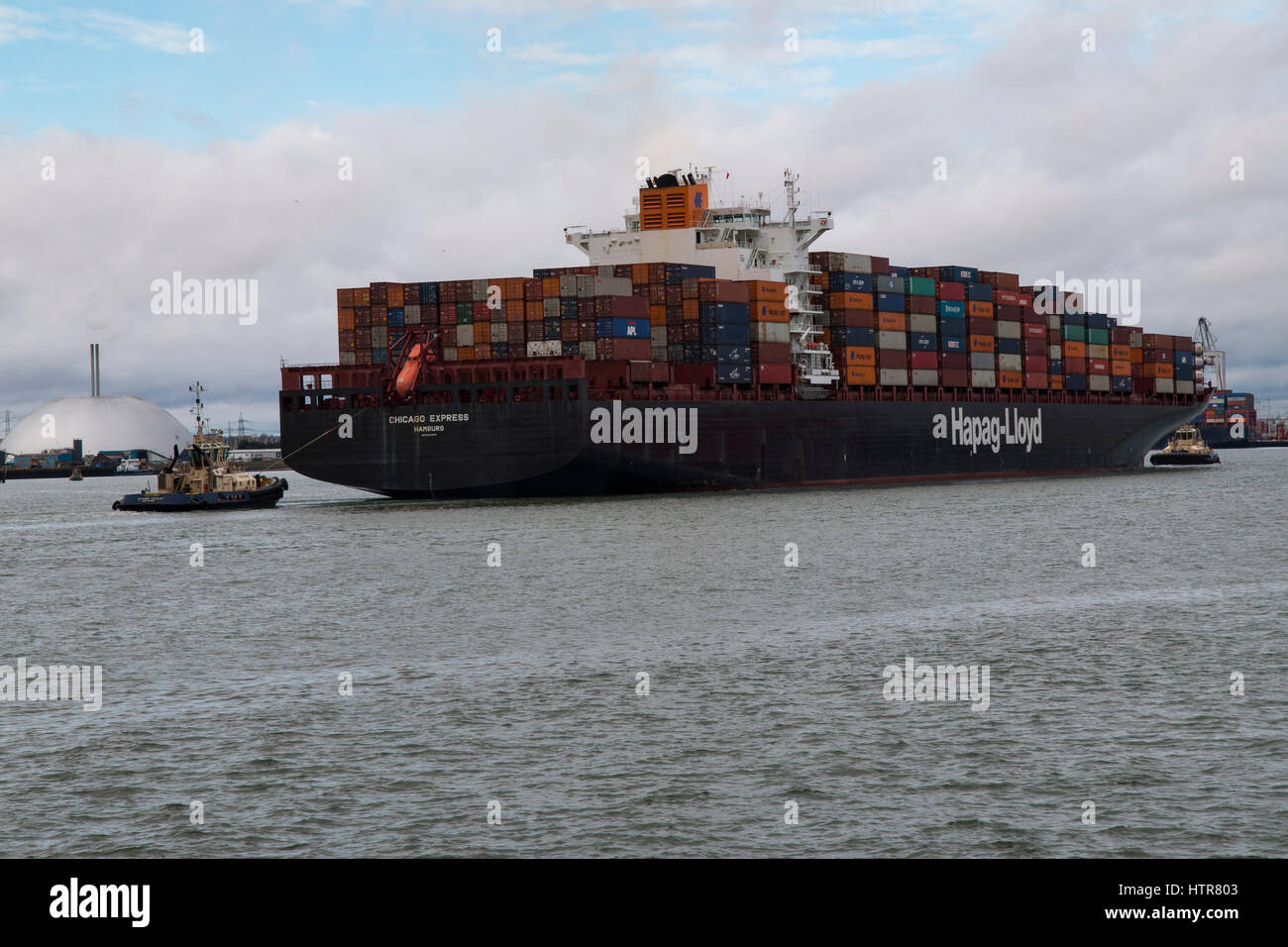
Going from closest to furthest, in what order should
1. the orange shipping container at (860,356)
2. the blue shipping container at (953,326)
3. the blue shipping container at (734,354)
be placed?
the blue shipping container at (734,354), the orange shipping container at (860,356), the blue shipping container at (953,326)

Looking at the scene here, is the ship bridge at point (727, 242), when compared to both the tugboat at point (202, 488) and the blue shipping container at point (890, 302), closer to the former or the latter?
the blue shipping container at point (890, 302)

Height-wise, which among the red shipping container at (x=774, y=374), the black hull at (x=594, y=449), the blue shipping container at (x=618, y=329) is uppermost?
the blue shipping container at (x=618, y=329)

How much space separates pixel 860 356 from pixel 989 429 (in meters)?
13.2

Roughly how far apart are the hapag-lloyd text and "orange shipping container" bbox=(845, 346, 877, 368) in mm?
6141

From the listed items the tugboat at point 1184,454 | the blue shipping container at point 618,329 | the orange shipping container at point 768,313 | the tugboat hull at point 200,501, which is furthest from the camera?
the tugboat at point 1184,454

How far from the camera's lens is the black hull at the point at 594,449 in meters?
56.1

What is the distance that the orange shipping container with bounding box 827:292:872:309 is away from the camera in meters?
72.1

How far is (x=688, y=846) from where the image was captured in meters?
11.9

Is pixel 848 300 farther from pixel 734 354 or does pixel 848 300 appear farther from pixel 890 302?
pixel 734 354

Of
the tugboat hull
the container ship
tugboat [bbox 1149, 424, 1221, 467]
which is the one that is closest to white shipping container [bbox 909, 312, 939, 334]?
the container ship

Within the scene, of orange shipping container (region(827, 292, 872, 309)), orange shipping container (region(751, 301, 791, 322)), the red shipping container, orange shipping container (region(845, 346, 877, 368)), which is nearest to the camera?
the red shipping container

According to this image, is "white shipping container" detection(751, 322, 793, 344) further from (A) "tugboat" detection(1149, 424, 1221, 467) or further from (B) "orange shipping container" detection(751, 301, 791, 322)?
(A) "tugboat" detection(1149, 424, 1221, 467)

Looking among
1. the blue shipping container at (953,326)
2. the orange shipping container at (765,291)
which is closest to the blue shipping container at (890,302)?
the blue shipping container at (953,326)

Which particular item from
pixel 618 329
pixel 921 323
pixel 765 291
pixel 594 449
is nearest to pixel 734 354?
pixel 765 291
